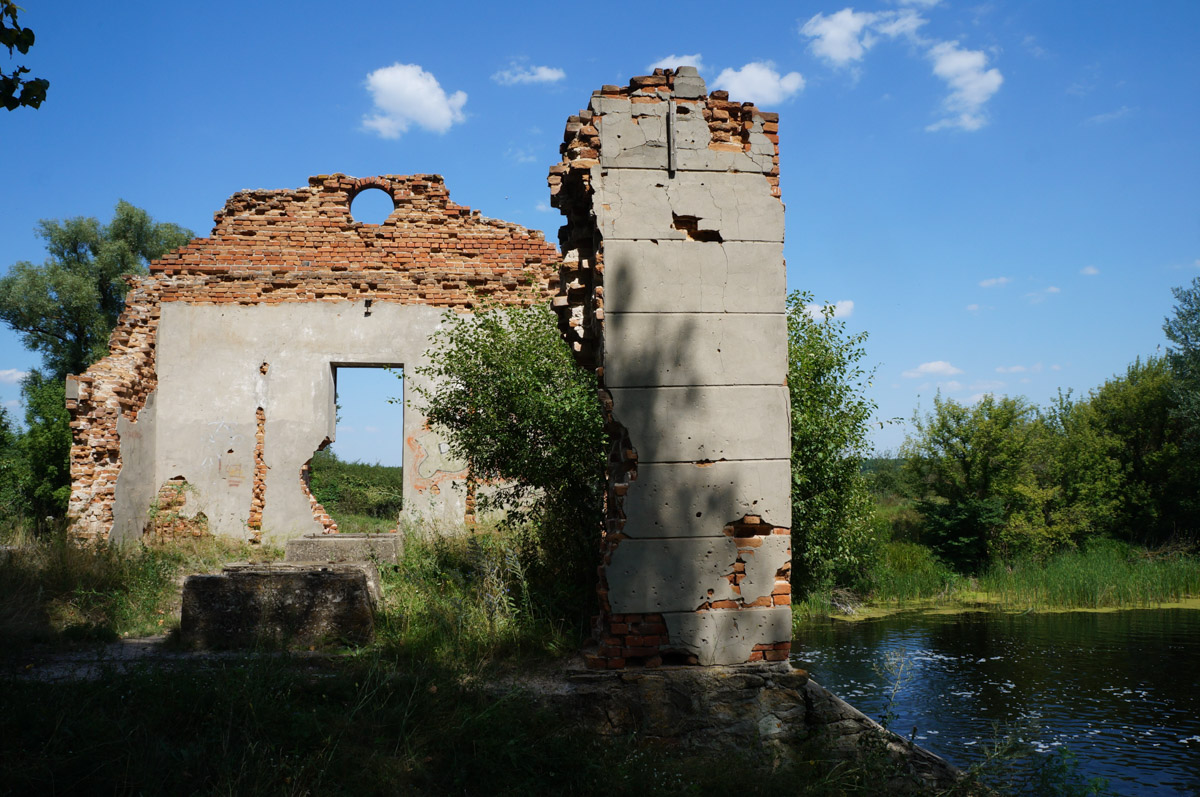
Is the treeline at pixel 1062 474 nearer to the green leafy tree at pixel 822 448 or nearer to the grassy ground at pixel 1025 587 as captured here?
the grassy ground at pixel 1025 587

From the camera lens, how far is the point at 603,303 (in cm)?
547

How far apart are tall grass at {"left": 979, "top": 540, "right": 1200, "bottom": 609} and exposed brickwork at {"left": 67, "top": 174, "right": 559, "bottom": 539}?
12215 mm

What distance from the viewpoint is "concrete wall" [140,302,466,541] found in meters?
12.1

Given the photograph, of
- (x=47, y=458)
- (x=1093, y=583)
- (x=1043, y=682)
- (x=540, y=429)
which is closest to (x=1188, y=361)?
(x=1093, y=583)

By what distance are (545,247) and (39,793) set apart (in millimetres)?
10140

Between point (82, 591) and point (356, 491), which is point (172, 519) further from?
point (356, 491)

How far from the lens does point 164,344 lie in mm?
12336

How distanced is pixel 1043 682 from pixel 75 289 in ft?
75.5

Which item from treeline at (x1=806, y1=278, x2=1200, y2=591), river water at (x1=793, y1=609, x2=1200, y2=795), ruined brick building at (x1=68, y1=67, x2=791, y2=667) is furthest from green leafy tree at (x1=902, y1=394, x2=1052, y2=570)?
ruined brick building at (x1=68, y1=67, x2=791, y2=667)

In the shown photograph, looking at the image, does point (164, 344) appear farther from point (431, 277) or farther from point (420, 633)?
point (420, 633)

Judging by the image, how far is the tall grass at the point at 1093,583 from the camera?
15.9 meters

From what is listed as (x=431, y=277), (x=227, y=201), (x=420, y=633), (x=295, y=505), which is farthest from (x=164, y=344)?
(x=420, y=633)

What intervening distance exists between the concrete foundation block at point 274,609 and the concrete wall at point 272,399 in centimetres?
552

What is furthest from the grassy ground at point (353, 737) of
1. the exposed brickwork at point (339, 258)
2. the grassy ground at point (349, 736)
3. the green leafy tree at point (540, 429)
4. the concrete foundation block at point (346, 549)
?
the exposed brickwork at point (339, 258)
